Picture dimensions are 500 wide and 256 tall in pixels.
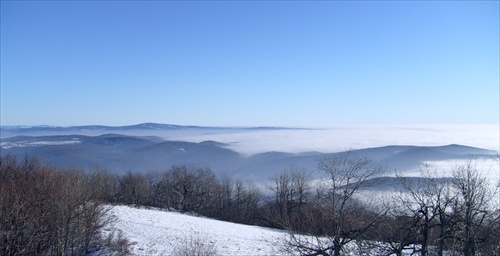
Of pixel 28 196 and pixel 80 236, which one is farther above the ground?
pixel 28 196

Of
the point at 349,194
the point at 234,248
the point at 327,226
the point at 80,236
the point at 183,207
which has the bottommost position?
the point at 183,207

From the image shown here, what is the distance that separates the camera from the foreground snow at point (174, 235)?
23666mm

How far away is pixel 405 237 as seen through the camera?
38.5 feet

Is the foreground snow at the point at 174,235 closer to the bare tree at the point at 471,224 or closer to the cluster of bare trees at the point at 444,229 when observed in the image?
the cluster of bare trees at the point at 444,229

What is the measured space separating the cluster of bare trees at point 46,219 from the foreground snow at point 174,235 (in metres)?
4.29

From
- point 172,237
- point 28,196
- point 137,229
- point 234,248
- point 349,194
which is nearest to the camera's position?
point 349,194

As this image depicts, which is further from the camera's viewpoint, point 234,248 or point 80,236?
point 234,248

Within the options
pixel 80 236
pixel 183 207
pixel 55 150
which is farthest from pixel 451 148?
pixel 55 150

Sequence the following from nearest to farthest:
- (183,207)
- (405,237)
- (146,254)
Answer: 1. (405,237)
2. (146,254)
3. (183,207)

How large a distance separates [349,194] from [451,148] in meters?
134

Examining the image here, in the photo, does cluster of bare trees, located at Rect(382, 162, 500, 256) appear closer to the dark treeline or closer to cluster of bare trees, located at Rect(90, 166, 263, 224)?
the dark treeline

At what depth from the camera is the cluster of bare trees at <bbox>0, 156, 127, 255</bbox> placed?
16.4 metres

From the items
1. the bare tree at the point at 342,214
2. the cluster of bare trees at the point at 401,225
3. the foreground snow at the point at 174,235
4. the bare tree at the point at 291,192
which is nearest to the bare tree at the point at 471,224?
the cluster of bare trees at the point at 401,225

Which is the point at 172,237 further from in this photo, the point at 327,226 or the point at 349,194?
the point at 349,194
